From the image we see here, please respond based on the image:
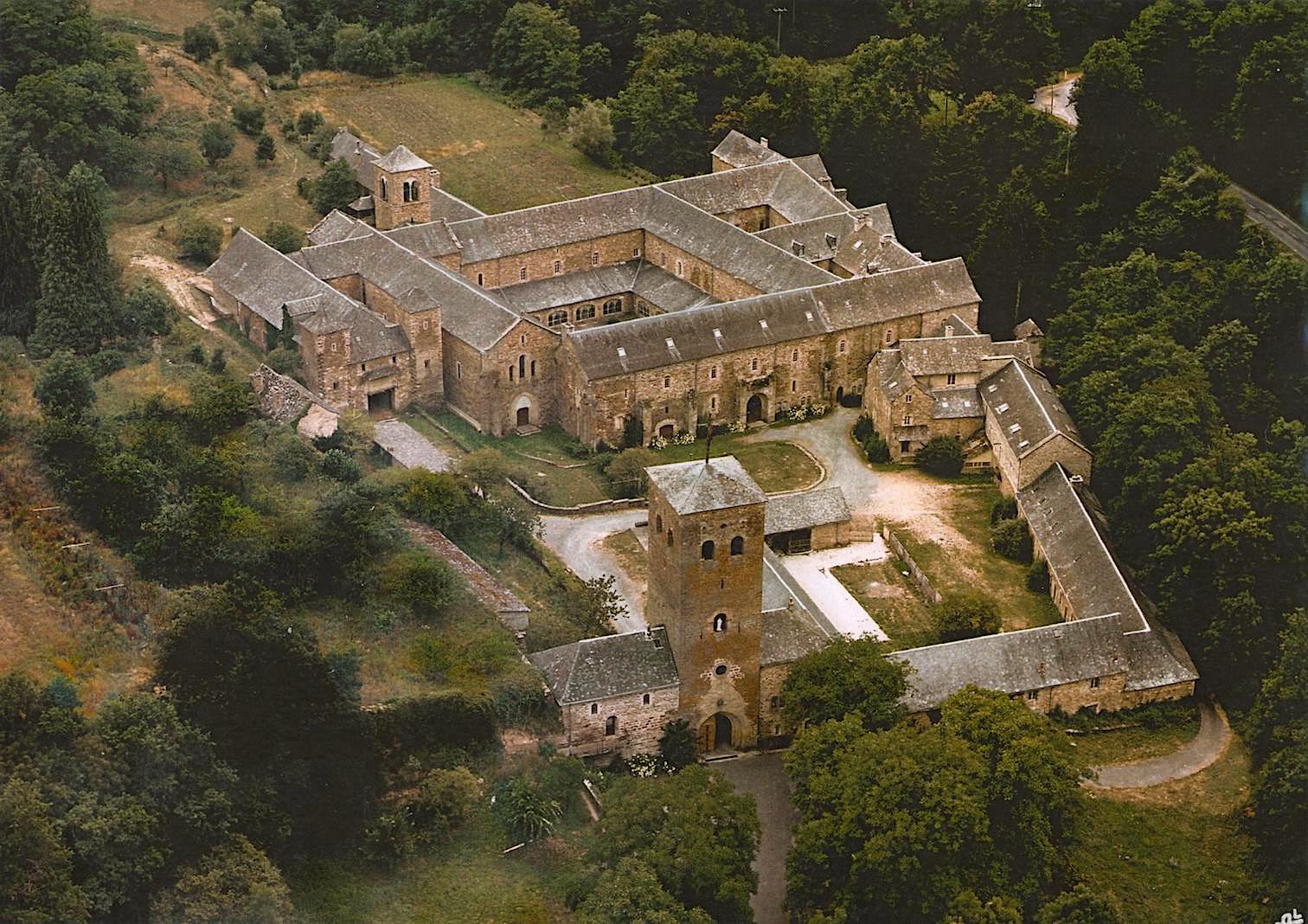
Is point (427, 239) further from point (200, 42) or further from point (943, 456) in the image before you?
point (200, 42)

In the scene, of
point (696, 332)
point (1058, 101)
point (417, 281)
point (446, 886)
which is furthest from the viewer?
point (1058, 101)

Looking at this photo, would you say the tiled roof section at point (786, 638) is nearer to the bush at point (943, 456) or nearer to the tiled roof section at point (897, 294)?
the bush at point (943, 456)

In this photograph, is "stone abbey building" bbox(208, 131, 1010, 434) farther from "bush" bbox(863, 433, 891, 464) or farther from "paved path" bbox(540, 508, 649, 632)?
"paved path" bbox(540, 508, 649, 632)

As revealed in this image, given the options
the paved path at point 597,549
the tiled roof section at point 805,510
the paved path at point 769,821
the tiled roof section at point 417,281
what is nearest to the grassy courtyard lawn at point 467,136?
the tiled roof section at point 417,281

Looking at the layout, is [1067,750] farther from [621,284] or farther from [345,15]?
[345,15]

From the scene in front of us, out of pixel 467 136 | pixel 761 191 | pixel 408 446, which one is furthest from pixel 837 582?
pixel 467 136

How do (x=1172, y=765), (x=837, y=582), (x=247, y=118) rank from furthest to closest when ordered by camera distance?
(x=247, y=118)
(x=837, y=582)
(x=1172, y=765)
